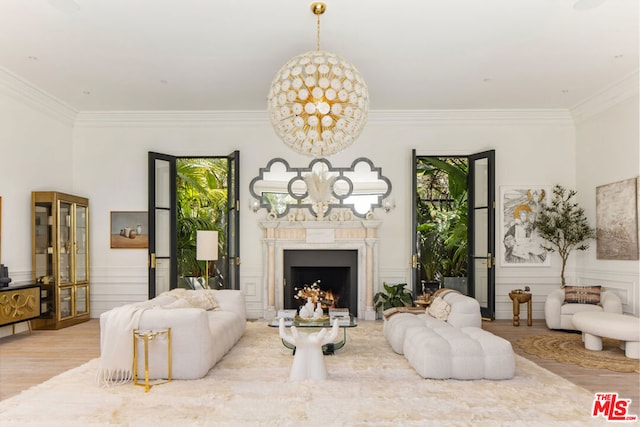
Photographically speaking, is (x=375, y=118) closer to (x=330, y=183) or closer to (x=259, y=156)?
(x=330, y=183)

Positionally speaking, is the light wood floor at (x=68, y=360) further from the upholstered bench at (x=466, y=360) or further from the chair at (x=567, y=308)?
the upholstered bench at (x=466, y=360)

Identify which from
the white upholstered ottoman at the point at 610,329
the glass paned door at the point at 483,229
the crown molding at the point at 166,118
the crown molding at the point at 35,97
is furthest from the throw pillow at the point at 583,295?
the crown molding at the point at 35,97

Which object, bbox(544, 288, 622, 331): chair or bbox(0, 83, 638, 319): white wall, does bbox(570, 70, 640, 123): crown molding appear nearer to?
bbox(0, 83, 638, 319): white wall

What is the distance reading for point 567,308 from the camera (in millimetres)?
6961

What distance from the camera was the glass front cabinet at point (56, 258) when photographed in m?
7.27

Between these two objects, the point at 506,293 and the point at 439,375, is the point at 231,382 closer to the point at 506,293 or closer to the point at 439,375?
the point at 439,375

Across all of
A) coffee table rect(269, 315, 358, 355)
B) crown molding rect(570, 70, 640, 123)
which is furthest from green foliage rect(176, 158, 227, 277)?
crown molding rect(570, 70, 640, 123)

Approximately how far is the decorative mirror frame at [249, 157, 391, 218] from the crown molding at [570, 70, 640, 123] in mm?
3165

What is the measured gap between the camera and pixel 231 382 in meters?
4.43

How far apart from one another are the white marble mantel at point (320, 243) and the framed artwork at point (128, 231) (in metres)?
1.99

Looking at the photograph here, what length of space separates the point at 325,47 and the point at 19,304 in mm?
4923

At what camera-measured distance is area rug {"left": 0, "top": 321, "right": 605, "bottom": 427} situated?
3555 mm

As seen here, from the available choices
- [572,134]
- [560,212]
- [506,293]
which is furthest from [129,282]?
[572,134]

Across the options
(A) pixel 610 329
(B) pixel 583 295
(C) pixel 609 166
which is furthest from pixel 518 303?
(C) pixel 609 166
